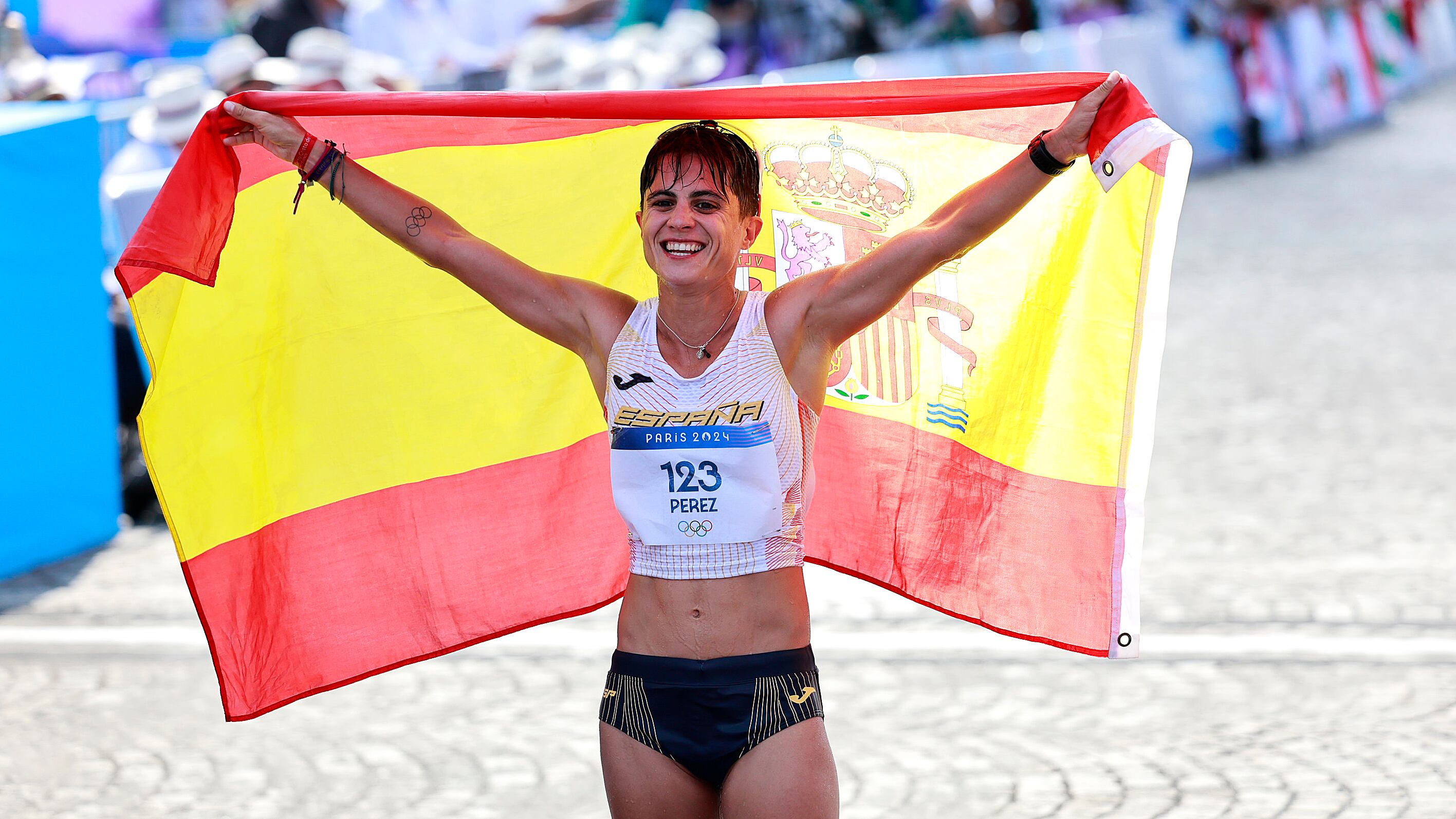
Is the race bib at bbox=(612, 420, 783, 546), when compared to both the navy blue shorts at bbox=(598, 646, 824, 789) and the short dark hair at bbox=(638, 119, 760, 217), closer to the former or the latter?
the navy blue shorts at bbox=(598, 646, 824, 789)

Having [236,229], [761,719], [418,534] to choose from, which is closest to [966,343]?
[761,719]

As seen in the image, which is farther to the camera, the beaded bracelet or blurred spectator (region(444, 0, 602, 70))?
blurred spectator (region(444, 0, 602, 70))

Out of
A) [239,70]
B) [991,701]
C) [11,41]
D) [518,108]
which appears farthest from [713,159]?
[11,41]

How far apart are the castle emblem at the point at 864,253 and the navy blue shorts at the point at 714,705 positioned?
885 millimetres

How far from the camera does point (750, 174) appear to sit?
3600 mm

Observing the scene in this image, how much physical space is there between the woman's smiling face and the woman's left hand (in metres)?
0.69

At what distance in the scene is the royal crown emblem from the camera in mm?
4051

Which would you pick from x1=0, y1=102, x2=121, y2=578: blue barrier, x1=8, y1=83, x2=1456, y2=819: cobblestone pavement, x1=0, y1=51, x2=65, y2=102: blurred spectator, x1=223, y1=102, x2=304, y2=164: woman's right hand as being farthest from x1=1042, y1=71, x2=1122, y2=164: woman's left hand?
x1=0, y1=51, x2=65, y2=102: blurred spectator

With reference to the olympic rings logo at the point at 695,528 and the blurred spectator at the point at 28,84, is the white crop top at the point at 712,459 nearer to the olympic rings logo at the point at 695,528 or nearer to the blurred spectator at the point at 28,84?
the olympic rings logo at the point at 695,528

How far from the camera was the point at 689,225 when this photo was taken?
3.46 meters

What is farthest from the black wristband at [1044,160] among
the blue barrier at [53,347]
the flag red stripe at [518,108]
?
the blue barrier at [53,347]

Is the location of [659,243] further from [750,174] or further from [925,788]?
[925,788]

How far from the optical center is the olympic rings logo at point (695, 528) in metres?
3.48

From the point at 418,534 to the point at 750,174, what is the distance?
4.55ft
